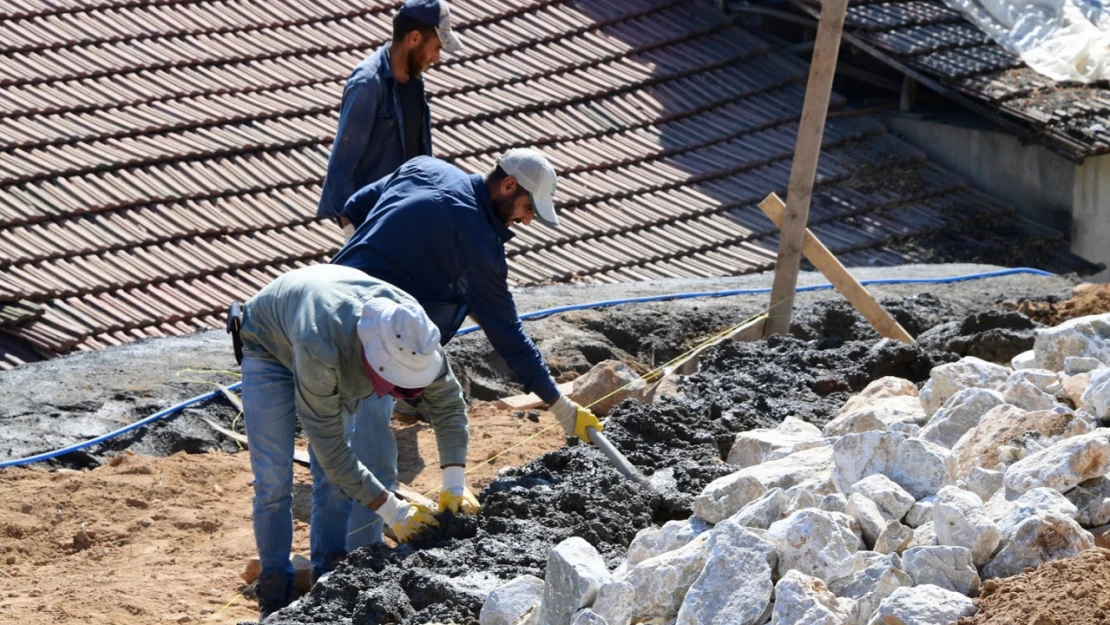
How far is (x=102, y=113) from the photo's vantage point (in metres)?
8.52

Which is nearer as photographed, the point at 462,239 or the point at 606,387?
the point at 462,239

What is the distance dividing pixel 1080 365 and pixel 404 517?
2.77 metres

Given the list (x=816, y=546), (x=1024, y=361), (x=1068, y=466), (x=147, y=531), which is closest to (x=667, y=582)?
(x=816, y=546)

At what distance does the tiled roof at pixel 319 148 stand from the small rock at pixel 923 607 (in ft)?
15.9

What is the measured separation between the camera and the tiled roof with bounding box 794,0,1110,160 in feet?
33.5

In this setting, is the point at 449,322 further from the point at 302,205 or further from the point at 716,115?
the point at 716,115

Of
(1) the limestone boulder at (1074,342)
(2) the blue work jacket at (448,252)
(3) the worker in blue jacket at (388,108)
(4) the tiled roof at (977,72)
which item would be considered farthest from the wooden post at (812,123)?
(4) the tiled roof at (977,72)

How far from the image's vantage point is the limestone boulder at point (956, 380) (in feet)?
17.8

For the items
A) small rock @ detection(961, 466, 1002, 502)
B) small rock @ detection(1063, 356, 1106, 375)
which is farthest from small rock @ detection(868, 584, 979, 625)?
small rock @ detection(1063, 356, 1106, 375)

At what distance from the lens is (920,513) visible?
433cm

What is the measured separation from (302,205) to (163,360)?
1842 mm

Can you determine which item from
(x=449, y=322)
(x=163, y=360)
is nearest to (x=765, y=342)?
(x=449, y=322)

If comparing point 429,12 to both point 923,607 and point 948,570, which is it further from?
point 923,607

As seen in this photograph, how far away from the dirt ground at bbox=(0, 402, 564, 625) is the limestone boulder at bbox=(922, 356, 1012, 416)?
1830 mm
